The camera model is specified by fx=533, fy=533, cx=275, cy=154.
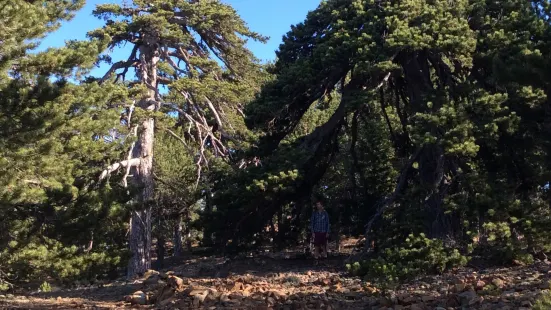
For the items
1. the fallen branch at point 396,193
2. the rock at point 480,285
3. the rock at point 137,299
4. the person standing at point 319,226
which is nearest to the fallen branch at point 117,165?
the rock at point 137,299

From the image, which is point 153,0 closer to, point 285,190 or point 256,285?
point 285,190

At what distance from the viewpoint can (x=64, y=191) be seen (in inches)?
377

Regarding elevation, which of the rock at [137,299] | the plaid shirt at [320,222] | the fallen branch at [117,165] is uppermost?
the fallen branch at [117,165]

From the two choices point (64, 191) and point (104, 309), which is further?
point (64, 191)

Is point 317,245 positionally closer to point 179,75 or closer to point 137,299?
point 137,299

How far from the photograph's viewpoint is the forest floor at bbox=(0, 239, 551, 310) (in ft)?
21.3

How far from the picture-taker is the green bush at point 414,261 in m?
8.61

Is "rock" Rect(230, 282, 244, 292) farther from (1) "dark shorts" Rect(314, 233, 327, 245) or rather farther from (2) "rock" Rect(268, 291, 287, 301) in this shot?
(1) "dark shorts" Rect(314, 233, 327, 245)

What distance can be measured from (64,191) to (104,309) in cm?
239

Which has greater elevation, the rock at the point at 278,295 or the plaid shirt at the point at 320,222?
the plaid shirt at the point at 320,222

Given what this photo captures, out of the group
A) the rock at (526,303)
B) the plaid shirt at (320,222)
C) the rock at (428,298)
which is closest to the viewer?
the rock at (526,303)

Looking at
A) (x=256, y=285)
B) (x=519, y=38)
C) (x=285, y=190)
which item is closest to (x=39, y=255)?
(x=256, y=285)

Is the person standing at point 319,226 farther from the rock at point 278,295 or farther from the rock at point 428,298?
the rock at point 428,298

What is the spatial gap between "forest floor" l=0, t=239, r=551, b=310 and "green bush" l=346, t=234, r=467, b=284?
0.17 meters
